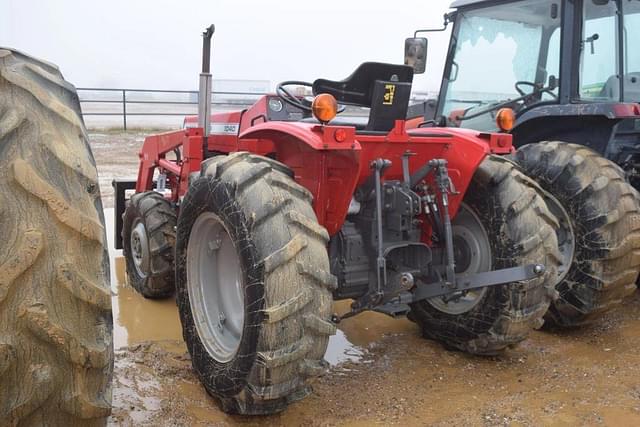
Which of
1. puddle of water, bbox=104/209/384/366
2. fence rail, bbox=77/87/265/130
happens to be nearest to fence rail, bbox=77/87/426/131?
fence rail, bbox=77/87/265/130

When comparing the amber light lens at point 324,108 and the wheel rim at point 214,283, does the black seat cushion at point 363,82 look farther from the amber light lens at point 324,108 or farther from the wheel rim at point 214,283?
the wheel rim at point 214,283

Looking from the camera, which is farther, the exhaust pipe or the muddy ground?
the exhaust pipe

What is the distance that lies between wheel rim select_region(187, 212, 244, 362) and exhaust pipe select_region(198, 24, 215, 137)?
168cm

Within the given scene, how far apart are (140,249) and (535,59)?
3717 millimetres

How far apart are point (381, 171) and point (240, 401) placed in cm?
147

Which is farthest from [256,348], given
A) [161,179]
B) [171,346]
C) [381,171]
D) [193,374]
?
[161,179]

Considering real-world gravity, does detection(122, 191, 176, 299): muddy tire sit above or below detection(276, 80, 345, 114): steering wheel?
below

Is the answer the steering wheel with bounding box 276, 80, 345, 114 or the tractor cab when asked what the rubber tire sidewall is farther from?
the tractor cab

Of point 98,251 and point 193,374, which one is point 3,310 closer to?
point 98,251

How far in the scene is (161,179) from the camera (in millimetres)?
5895

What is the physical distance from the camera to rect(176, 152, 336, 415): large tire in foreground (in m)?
2.77

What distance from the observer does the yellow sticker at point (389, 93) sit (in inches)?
138

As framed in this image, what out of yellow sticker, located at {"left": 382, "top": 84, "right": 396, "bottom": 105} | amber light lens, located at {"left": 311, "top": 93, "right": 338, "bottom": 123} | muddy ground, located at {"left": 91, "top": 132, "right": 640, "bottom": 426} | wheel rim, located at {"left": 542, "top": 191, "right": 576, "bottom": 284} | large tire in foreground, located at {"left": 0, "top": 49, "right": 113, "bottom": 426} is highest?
yellow sticker, located at {"left": 382, "top": 84, "right": 396, "bottom": 105}

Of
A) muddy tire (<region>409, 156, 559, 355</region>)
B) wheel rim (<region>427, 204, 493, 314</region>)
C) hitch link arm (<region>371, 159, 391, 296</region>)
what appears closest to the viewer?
hitch link arm (<region>371, 159, 391, 296</region>)
